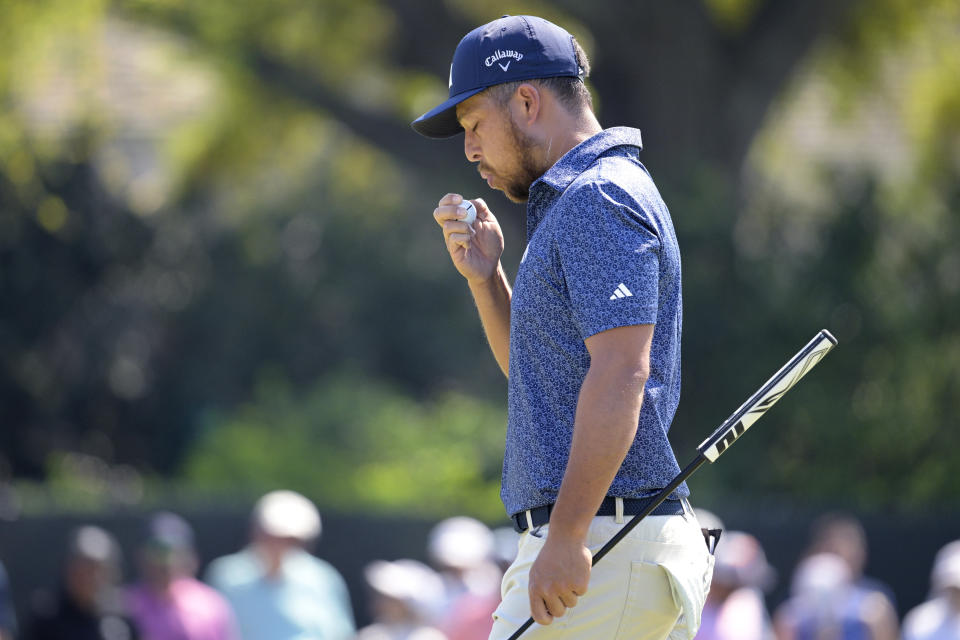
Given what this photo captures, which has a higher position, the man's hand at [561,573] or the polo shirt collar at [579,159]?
the polo shirt collar at [579,159]

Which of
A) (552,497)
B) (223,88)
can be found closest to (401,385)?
(223,88)

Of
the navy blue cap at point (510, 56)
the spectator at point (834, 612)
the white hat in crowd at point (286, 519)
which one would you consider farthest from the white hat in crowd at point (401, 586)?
the navy blue cap at point (510, 56)

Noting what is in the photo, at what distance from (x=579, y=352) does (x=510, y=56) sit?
2.29 ft

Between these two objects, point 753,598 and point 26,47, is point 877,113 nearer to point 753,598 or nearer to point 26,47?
point 26,47

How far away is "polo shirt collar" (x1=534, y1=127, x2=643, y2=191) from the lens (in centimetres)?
301

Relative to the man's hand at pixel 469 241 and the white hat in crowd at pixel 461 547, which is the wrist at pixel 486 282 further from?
the white hat in crowd at pixel 461 547

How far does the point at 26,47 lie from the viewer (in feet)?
41.2

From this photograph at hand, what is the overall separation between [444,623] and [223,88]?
10.7 metres

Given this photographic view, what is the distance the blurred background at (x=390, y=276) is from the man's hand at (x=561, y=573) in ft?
28.1

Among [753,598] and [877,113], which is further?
[877,113]

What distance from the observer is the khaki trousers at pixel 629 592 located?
291cm

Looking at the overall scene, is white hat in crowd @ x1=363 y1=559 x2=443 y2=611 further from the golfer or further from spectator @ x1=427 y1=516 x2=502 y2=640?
the golfer

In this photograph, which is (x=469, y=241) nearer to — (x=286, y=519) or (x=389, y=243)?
(x=286, y=519)

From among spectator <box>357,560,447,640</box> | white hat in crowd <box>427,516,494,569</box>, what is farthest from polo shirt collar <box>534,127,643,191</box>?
white hat in crowd <box>427,516,494,569</box>
